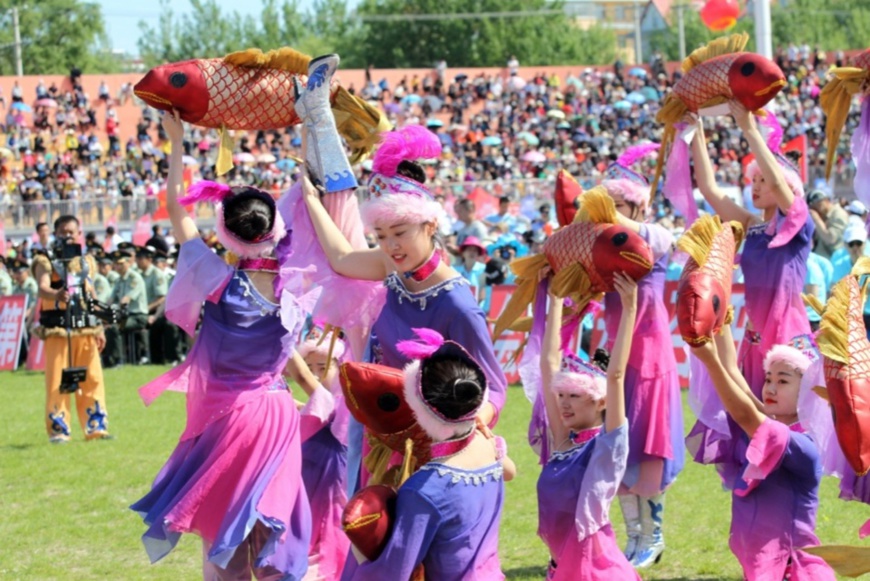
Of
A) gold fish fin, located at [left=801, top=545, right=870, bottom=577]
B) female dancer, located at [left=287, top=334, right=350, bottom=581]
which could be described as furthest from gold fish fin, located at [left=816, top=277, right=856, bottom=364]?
female dancer, located at [left=287, top=334, right=350, bottom=581]

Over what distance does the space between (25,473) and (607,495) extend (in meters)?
6.46

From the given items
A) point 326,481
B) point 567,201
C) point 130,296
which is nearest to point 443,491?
point 326,481

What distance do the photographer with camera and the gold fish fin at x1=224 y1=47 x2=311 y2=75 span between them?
6416mm

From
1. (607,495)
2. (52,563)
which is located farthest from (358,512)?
(52,563)

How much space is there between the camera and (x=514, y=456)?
9984mm

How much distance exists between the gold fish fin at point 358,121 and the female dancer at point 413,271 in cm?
58

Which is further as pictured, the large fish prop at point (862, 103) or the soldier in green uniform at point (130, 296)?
the soldier in green uniform at point (130, 296)

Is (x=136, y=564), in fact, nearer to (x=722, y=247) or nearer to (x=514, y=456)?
(x=514, y=456)

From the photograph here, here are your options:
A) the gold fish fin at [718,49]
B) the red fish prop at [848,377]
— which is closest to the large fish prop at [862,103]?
the gold fish fin at [718,49]

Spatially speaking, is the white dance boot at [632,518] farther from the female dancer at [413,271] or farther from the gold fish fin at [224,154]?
the gold fish fin at [224,154]

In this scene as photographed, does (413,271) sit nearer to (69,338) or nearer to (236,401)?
(236,401)

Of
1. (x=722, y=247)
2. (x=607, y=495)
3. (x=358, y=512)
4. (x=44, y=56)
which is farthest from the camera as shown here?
(x=44, y=56)

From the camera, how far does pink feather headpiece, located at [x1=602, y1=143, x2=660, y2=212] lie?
6512 mm

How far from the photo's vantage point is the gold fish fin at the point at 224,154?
5168 mm
